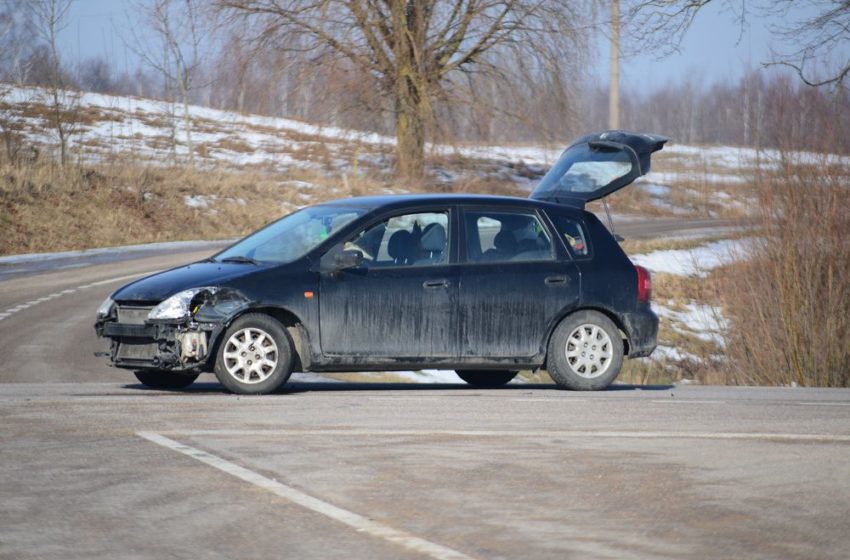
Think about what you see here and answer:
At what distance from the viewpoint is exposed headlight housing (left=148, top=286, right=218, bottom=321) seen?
11180mm

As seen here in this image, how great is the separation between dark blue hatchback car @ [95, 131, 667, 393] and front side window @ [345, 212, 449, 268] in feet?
0.04

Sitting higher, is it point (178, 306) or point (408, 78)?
point (408, 78)

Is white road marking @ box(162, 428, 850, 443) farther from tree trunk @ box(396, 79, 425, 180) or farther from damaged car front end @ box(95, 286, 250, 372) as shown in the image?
tree trunk @ box(396, 79, 425, 180)

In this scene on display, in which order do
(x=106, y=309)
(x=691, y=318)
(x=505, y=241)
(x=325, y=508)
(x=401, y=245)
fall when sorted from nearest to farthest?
(x=325, y=508) < (x=106, y=309) < (x=401, y=245) < (x=505, y=241) < (x=691, y=318)

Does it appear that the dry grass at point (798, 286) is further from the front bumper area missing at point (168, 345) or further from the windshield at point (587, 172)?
the front bumper area missing at point (168, 345)

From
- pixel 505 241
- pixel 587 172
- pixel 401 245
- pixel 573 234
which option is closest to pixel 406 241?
pixel 401 245

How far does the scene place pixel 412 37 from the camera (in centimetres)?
4178

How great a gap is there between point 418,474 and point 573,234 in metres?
5.37

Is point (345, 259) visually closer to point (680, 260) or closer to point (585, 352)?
point (585, 352)

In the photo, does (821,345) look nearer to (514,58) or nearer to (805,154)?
(805,154)

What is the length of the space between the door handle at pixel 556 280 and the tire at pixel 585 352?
0.29m

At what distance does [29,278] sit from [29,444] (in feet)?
56.8

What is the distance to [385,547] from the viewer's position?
582 cm

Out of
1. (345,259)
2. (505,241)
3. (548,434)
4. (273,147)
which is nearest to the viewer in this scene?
(548,434)
